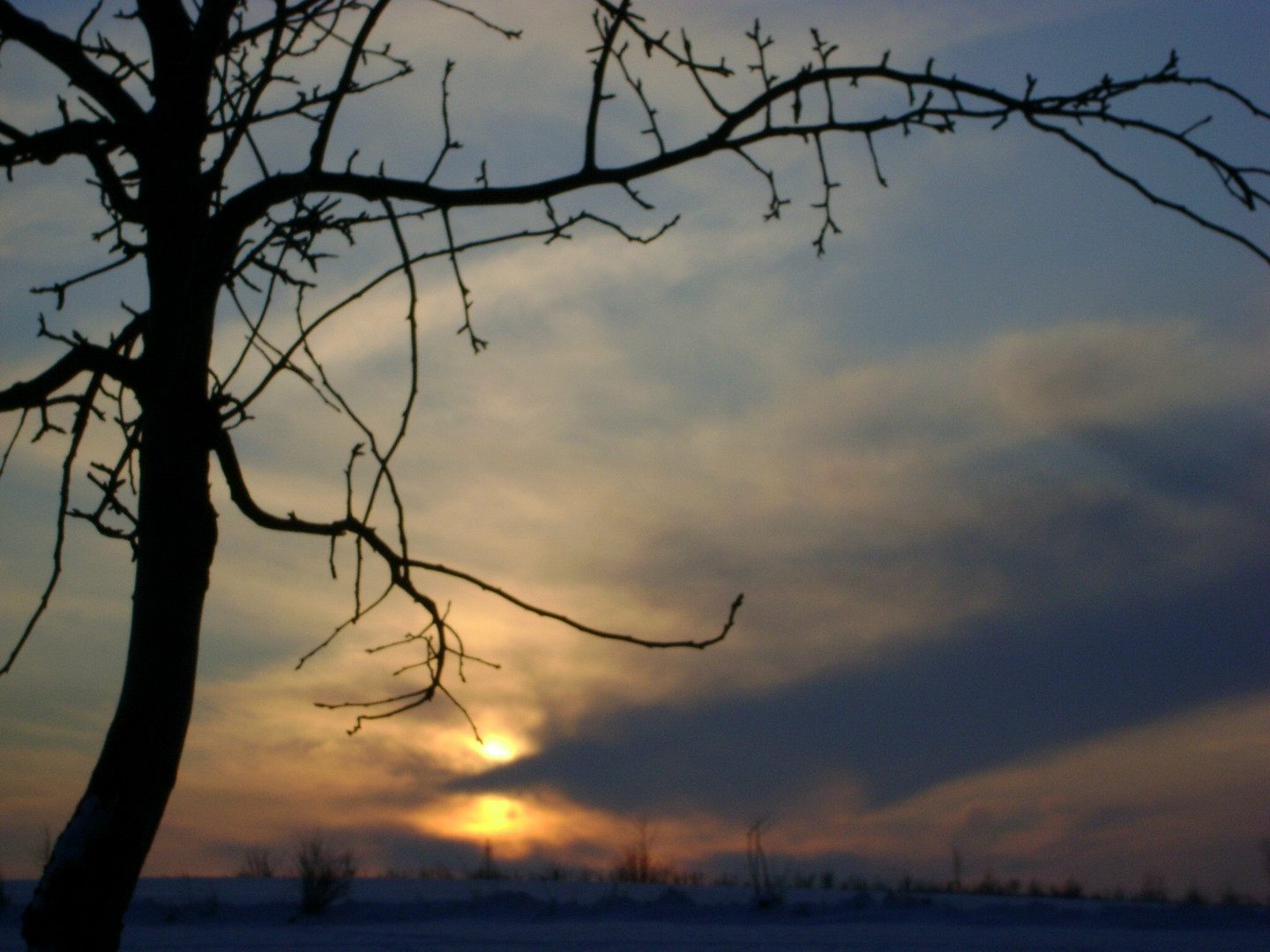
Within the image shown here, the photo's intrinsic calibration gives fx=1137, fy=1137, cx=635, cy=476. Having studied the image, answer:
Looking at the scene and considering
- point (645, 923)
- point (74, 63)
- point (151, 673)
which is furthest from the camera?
point (645, 923)

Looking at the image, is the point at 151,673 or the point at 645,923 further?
the point at 645,923

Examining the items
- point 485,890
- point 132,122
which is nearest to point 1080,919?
point 485,890

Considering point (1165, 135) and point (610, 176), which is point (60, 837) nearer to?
point (610, 176)

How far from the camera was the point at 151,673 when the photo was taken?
299cm

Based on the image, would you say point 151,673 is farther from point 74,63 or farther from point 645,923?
point 645,923

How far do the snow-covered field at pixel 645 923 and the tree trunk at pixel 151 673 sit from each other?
5449mm

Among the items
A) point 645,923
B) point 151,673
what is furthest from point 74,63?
point 645,923

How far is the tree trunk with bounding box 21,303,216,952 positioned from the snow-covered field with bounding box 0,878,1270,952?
5.45 meters

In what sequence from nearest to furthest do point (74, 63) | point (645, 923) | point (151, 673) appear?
point (151, 673) → point (74, 63) → point (645, 923)

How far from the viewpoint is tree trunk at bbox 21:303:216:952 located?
9.23 ft

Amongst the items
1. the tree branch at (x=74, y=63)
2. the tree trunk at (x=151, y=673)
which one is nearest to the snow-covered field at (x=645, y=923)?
the tree trunk at (x=151, y=673)

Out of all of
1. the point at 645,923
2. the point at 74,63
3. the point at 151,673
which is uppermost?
the point at 74,63

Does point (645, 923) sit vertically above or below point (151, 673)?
below

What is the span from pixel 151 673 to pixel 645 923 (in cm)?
715
